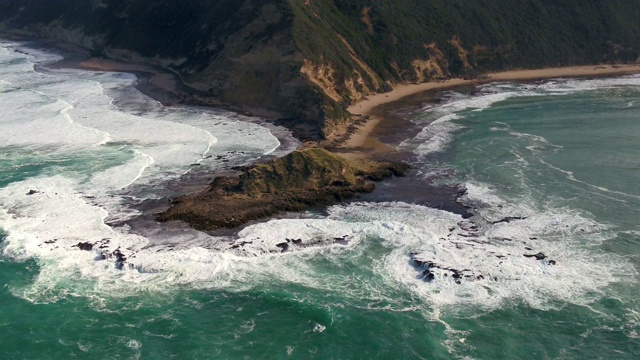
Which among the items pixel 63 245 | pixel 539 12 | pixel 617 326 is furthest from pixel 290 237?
pixel 539 12

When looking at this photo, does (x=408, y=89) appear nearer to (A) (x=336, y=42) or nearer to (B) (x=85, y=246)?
(A) (x=336, y=42)

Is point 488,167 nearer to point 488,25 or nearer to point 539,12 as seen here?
point 488,25

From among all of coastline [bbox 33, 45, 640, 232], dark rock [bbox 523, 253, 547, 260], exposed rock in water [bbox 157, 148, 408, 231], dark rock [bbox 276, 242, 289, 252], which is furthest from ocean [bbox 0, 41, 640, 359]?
exposed rock in water [bbox 157, 148, 408, 231]

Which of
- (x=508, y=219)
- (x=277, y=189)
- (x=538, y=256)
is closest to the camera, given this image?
(x=538, y=256)

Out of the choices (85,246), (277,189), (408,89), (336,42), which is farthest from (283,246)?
(408,89)

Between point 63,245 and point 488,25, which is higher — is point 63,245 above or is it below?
below

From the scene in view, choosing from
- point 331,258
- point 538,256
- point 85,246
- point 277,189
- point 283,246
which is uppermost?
point 277,189

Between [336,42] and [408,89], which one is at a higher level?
[336,42]
